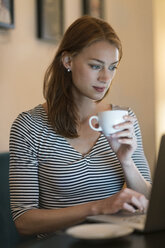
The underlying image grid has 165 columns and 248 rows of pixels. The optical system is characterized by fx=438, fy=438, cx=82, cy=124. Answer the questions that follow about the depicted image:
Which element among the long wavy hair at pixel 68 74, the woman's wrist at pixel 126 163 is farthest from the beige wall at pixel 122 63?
the woman's wrist at pixel 126 163

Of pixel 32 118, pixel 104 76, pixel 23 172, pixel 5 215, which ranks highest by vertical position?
pixel 104 76

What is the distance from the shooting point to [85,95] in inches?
59.2

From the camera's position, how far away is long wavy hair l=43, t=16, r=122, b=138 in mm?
1489

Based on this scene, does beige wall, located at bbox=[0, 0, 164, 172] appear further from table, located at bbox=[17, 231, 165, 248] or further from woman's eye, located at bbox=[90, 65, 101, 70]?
table, located at bbox=[17, 231, 165, 248]

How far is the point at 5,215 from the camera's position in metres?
1.74

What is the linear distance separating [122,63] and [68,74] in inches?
56.7

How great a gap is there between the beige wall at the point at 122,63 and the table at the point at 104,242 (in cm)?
117

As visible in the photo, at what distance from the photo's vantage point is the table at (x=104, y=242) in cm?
82

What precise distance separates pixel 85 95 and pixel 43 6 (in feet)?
2.85

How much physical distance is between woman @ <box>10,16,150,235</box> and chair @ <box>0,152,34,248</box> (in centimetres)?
30

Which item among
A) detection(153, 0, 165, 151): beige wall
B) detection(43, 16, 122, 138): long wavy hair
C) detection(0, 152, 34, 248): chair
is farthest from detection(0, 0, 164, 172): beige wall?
detection(43, 16, 122, 138): long wavy hair

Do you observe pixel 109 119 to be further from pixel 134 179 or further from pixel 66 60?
pixel 66 60

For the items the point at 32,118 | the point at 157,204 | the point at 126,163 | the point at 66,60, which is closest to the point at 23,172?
the point at 32,118

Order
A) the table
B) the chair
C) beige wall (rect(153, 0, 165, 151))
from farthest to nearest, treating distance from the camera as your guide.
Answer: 1. beige wall (rect(153, 0, 165, 151))
2. the chair
3. the table
